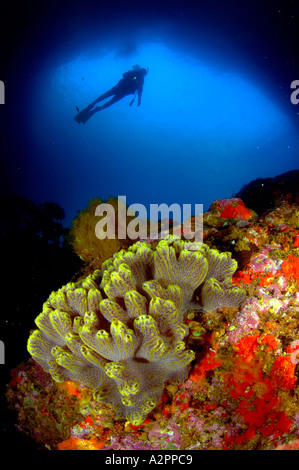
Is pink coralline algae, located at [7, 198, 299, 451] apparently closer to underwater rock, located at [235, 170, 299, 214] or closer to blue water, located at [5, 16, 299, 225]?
underwater rock, located at [235, 170, 299, 214]

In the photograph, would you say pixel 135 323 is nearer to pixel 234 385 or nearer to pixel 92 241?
pixel 234 385

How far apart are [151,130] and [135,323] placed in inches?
4713

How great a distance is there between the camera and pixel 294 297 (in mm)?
2479

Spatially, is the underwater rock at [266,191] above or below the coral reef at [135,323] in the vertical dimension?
above

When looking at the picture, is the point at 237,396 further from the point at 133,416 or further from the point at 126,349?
the point at 126,349

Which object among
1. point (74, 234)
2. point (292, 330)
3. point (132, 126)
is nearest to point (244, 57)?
point (74, 234)

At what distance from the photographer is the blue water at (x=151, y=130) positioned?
29.7m

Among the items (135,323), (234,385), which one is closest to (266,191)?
(234,385)

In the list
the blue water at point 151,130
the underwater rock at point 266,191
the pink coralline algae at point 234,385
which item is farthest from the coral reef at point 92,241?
the blue water at point 151,130

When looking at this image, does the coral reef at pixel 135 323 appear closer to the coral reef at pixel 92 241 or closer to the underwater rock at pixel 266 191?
the coral reef at pixel 92 241

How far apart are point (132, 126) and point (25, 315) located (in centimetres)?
11473

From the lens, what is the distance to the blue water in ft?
97.5

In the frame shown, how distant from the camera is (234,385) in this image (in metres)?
2.33

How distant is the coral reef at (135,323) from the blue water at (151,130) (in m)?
23.7
